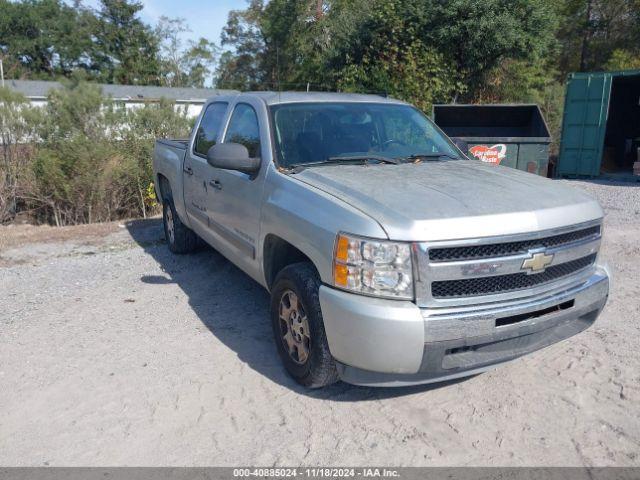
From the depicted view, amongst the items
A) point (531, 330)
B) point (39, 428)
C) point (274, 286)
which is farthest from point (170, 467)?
point (531, 330)

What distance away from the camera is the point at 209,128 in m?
5.37

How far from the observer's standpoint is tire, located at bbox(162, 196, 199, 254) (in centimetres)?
644

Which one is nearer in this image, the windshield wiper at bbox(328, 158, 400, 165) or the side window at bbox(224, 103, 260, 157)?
the windshield wiper at bbox(328, 158, 400, 165)

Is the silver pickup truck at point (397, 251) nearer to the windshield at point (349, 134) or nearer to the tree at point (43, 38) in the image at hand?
the windshield at point (349, 134)

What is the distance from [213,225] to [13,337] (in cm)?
188

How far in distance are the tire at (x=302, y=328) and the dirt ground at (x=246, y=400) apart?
7.3 inches

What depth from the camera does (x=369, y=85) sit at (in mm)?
14852

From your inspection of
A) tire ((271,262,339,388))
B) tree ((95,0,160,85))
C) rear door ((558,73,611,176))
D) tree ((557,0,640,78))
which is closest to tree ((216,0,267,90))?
tree ((95,0,160,85))

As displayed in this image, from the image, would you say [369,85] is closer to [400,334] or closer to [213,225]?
[213,225]

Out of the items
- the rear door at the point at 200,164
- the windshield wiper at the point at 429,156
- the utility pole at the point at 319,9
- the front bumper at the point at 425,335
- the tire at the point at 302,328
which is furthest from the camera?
the utility pole at the point at 319,9

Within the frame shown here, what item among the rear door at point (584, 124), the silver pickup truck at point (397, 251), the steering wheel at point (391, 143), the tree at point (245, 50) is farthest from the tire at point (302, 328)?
the tree at point (245, 50)

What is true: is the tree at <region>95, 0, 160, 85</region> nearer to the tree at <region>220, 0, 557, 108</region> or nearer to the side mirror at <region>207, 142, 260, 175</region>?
the tree at <region>220, 0, 557, 108</region>

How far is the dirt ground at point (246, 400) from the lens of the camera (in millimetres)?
2881

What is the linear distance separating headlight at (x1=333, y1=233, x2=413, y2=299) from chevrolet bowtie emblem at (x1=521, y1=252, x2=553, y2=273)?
701mm
